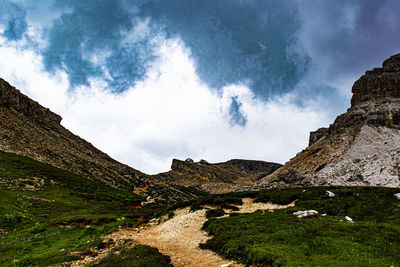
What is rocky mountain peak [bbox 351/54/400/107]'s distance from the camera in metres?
120

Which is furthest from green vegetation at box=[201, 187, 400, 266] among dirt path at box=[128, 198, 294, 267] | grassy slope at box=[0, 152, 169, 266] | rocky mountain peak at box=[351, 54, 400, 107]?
rocky mountain peak at box=[351, 54, 400, 107]

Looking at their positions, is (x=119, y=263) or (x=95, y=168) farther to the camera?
(x=95, y=168)

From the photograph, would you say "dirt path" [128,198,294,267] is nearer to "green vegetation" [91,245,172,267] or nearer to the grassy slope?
"green vegetation" [91,245,172,267]

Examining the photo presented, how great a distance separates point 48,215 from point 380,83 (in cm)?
14818

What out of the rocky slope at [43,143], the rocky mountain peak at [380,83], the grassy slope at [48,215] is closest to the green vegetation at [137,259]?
the grassy slope at [48,215]

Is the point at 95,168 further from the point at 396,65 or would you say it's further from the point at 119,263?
the point at 396,65

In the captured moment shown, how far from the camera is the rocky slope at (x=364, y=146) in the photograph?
59469 mm

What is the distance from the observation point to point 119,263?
597 inches

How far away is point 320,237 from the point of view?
52.7ft

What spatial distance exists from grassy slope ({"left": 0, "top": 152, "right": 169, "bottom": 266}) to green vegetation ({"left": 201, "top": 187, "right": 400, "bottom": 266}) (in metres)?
11.8

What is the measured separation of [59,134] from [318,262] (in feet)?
397

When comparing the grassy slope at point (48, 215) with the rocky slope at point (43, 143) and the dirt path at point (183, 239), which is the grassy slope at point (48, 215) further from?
the rocky slope at point (43, 143)

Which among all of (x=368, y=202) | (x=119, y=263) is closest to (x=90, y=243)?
(x=119, y=263)

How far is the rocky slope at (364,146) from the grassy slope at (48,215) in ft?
149
